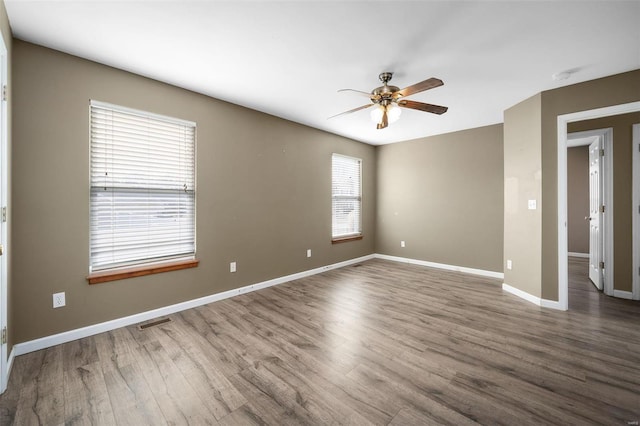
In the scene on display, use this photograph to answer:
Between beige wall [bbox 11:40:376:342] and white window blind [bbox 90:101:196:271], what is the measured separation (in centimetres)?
10

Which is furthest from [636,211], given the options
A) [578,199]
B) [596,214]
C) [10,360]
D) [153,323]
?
[10,360]

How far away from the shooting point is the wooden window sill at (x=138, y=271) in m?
2.51

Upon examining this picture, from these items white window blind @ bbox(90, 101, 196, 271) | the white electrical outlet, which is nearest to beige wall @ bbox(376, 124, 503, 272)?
white window blind @ bbox(90, 101, 196, 271)

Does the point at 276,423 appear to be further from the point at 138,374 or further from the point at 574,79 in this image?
the point at 574,79

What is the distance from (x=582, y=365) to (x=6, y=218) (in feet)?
14.6

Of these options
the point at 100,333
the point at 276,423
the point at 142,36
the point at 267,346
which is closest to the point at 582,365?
the point at 276,423

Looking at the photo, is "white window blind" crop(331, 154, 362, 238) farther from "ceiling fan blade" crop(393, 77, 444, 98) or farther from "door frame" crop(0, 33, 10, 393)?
"door frame" crop(0, 33, 10, 393)

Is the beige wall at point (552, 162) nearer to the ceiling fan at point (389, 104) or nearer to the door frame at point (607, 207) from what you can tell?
the door frame at point (607, 207)

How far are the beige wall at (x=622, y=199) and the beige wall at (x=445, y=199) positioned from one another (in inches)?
51.0

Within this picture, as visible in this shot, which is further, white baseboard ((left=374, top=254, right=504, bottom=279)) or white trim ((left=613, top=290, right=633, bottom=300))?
white baseboard ((left=374, top=254, right=504, bottom=279))

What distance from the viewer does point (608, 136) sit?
352 centimetres

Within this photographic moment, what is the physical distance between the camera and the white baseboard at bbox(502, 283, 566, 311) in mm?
3080

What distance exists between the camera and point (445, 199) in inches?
198

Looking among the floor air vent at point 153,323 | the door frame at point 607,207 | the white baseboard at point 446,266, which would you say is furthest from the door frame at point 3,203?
the door frame at point 607,207
